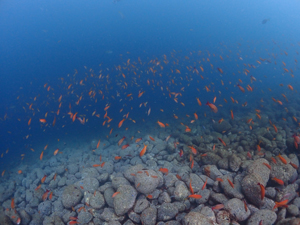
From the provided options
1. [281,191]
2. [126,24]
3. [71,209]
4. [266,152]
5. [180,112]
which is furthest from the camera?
[126,24]

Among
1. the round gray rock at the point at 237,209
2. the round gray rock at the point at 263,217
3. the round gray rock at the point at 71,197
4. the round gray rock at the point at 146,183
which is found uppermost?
the round gray rock at the point at 263,217

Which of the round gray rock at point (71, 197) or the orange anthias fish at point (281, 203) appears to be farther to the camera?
the round gray rock at point (71, 197)

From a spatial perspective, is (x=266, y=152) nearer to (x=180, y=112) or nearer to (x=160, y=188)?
(x=160, y=188)

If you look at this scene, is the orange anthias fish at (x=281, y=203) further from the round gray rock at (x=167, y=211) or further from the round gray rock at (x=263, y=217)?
the round gray rock at (x=167, y=211)

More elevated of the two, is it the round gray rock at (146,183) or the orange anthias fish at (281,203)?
the orange anthias fish at (281,203)

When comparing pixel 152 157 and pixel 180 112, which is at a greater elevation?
pixel 152 157

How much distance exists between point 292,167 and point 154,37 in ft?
284

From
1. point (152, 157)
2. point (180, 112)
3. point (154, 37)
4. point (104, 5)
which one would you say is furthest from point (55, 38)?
point (152, 157)

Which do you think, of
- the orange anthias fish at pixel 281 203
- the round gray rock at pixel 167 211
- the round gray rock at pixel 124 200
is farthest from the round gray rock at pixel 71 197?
the orange anthias fish at pixel 281 203

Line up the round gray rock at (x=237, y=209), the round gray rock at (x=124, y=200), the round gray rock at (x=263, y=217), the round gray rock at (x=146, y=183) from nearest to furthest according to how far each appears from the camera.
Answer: the round gray rock at (x=263, y=217) < the round gray rock at (x=237, y=209) < the round gray rock at (x=124, y=200) < the round gray rock at (x=146, y=183)

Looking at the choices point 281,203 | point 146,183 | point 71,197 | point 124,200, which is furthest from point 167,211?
point 71,197

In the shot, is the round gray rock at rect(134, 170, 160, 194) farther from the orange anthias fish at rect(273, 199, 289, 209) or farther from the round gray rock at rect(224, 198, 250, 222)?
the orange anthias fish at rect(273, 199, 289, 209)

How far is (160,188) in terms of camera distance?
5281 mm

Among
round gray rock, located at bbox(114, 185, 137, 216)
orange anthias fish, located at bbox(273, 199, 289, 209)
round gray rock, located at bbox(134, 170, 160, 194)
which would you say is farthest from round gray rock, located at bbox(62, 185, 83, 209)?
orange anthias fish, located at bbox(273, 199, 289, 209)
